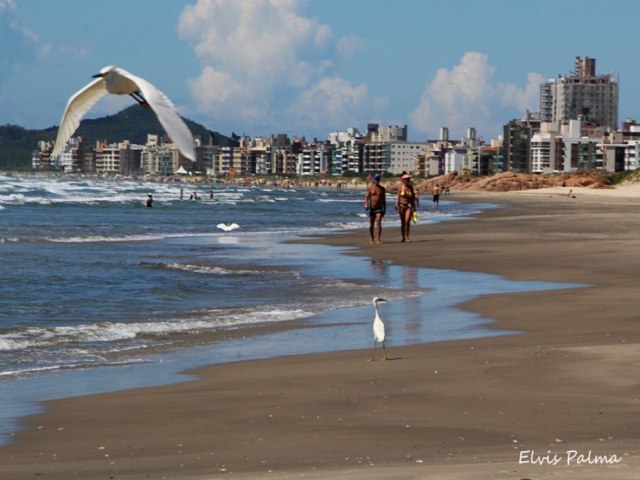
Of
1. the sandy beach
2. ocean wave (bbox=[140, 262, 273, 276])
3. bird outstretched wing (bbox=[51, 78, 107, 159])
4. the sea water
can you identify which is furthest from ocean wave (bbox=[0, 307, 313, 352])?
ocean wave (bbox=[140, 262, 273, 276])

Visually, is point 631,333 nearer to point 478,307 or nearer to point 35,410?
point 478,307

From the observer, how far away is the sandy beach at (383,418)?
622cm

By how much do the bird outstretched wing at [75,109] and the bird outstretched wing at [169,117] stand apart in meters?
1.46

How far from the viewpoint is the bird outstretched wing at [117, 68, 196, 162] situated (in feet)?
21.5

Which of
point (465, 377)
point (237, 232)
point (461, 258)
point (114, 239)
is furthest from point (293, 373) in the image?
point (237, 232)

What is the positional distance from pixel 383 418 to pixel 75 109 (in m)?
3.59

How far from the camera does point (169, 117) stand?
693 centimetres

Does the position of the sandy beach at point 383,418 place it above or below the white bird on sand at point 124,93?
below

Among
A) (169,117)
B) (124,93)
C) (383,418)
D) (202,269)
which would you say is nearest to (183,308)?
(202,269)

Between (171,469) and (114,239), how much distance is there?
1044 inches

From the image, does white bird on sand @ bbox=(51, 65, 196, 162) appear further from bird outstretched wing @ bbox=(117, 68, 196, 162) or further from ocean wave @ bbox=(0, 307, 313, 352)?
ocean wave @ bbox=(0, 307, 313, 352)

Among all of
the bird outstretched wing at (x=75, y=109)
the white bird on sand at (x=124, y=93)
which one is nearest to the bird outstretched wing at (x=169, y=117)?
the white bird on sand at (x=124, y=93)

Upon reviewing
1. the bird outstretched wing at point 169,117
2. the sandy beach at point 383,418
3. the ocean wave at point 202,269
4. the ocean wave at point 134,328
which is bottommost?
the ocean wave at point 202,269

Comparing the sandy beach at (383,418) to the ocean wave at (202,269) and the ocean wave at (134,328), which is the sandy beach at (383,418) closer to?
the ocean wave at (134,328)
